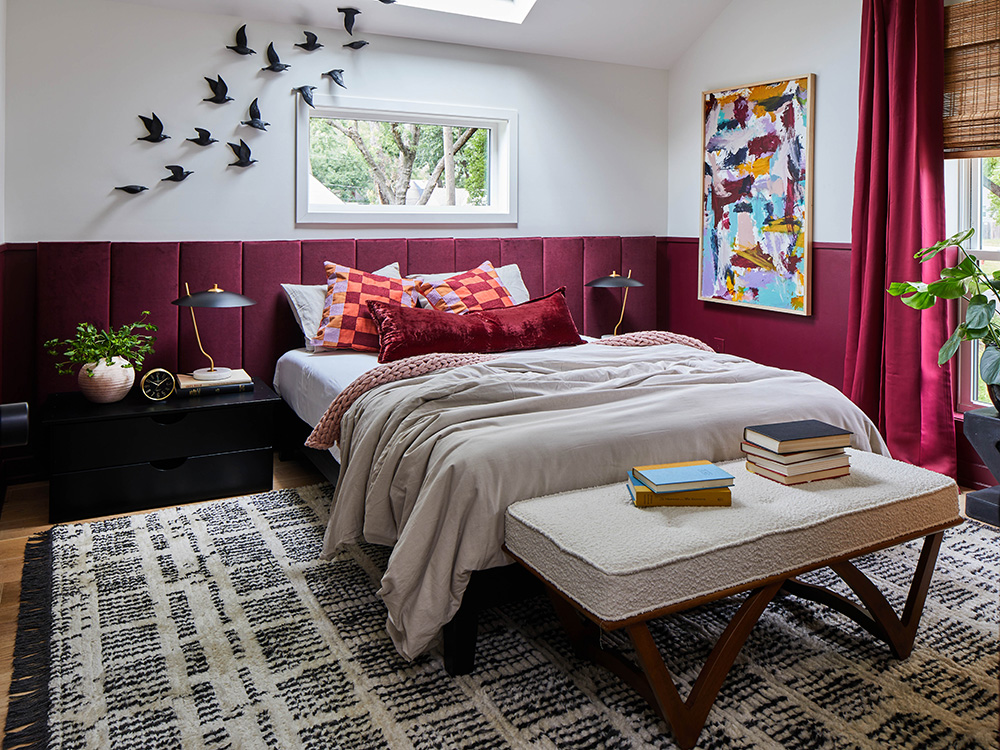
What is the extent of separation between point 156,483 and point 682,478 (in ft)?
7.63

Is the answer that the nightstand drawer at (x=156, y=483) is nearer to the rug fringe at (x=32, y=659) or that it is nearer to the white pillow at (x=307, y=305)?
the rug fringe at (x=32, y=659)

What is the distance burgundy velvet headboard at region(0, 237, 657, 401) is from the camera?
3.57 m

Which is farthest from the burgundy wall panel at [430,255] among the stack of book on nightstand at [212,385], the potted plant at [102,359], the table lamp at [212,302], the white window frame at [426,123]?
the potted plant at [102,359]

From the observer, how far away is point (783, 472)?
2.15 metres

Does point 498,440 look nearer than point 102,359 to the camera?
Yes

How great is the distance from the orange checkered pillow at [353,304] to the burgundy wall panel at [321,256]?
149 millimetres

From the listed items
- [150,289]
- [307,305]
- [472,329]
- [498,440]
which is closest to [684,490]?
[498,440]

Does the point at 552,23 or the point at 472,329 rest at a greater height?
the point at 552,23

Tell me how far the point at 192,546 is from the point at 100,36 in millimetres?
2371

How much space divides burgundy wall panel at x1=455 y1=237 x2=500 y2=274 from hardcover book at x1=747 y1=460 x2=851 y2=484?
259 cm

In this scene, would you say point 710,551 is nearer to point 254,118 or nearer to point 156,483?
point 156,483

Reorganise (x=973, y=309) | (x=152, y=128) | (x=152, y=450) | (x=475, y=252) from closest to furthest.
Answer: (x=973, y=309) → (x=152, y=450) → (x=152, y=128) → (x=475, y=252)

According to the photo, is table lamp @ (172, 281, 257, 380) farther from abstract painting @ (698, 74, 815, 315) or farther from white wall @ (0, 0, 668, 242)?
abstract painting @ (698, 74, 815, 315)

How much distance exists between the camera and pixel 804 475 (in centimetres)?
A: 214
